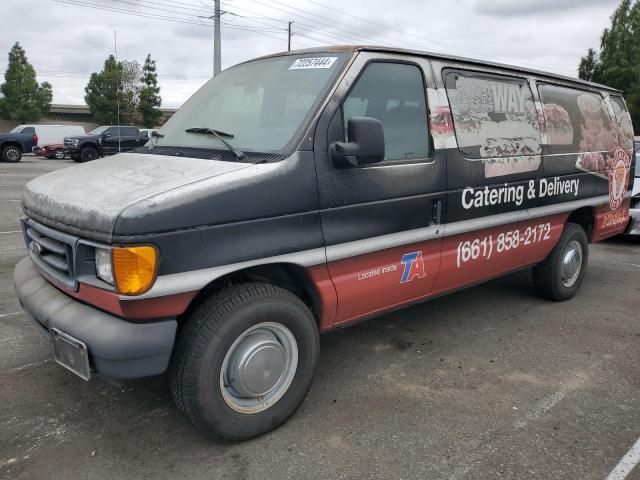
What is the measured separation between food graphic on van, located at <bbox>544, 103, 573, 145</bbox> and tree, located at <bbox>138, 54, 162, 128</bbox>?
47.9 m

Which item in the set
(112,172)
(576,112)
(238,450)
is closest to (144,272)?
(112,172)

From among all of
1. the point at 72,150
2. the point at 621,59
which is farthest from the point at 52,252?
the point at 621,59

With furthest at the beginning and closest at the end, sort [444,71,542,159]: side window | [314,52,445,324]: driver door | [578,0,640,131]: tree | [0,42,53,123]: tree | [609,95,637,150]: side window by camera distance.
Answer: [0,42,53,123]: tree → [578,0,640,131]: tree → [609,95,637,150]: side window → [444,71,542,159]: side window → [314,52,445,324]: driver door

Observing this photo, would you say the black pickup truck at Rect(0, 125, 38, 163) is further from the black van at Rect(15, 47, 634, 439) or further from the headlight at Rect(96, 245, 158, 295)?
the headlight at Rect(96, 245, 158, 295)

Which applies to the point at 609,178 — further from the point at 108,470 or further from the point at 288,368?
the point at 108,470

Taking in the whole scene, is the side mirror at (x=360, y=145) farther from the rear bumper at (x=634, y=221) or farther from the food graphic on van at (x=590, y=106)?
the rear bumper at (x=634, y=221)

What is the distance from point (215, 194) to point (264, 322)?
70 cm

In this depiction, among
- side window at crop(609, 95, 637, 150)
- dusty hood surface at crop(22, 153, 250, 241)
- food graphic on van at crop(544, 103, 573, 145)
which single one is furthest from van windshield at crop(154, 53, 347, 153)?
side window at crop(609, 95, 637, 150)

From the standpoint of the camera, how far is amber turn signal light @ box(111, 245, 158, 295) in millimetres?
2303

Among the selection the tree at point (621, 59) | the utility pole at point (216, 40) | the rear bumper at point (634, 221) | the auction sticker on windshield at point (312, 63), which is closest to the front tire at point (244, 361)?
the auction sticker on windshield at point (312, 63)

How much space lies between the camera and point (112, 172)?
2953mm

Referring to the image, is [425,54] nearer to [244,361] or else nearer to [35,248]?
[244,361]

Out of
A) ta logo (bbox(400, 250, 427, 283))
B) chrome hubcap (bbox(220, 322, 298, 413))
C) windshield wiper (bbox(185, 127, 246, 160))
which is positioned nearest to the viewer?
chrome hubcap (bbox(220, 322, 298, 413))

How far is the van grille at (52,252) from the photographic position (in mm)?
2598
